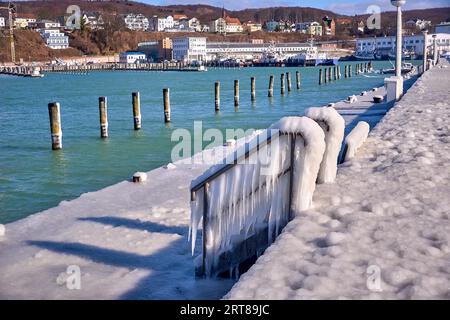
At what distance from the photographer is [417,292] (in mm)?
3660

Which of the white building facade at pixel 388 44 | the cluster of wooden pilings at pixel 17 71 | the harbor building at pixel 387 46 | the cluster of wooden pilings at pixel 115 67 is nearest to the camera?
the cluster of wooden pilings at pixel 17 71

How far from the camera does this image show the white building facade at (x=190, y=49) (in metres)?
162

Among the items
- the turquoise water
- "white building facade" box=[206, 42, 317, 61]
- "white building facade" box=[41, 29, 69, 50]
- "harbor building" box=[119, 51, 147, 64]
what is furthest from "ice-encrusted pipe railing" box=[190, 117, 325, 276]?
"white building facade" box=[41, 29, 69, 50]

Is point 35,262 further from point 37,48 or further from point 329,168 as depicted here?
point 37,48

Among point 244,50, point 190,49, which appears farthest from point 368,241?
point 244,50

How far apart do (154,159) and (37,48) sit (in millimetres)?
154725

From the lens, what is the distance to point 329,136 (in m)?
6.20

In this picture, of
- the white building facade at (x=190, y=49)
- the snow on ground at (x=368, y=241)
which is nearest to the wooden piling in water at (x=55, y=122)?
the snow on ground at (x=368, y=241)

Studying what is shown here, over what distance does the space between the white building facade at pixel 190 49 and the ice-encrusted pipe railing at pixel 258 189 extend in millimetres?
157688

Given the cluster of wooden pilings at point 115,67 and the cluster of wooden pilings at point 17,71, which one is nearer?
the cluster of wooden pilings at point 17,71

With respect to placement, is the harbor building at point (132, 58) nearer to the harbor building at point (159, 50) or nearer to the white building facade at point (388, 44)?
the harbor building at point (159, 50)

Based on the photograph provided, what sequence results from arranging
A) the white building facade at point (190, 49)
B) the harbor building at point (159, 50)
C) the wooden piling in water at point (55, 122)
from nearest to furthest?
1. the wooden piling in water at point (55, 122)
2. the white building facade at point (190, 49)
3. the harbor building at point (159, 50)

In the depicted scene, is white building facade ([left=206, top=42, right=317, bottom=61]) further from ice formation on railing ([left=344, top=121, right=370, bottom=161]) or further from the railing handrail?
the railing handrail

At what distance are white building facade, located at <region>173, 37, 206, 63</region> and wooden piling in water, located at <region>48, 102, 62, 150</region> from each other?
142m
